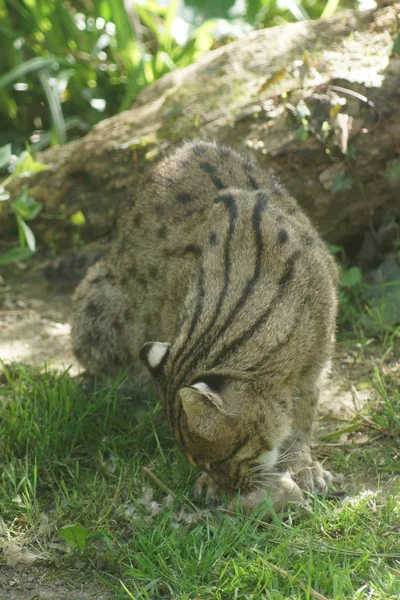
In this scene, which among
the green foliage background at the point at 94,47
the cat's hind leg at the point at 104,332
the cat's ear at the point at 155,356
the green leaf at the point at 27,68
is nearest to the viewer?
the cat's ear at the point at 155,356

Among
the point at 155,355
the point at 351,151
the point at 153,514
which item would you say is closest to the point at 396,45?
the point at 351,151

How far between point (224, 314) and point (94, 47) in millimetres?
5271

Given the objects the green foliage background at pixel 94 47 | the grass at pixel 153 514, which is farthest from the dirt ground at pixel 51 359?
the green foliage background at pixel 94 47

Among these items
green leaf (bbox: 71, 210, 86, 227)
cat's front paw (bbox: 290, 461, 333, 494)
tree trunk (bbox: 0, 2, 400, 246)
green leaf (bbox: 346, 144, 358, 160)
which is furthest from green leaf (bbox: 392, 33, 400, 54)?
cat's front paw (bbox: 290, 461, 333, 494)

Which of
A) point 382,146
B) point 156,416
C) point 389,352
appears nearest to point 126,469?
point 156,416

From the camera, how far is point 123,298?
19.8 ft

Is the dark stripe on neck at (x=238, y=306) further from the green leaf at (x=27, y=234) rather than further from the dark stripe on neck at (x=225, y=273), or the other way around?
the green leaf at (x=27, y=234)

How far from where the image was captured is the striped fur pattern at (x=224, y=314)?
4223mm

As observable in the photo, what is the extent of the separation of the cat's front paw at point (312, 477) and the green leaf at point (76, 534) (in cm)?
125

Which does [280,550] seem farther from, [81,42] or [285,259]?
[81,42]

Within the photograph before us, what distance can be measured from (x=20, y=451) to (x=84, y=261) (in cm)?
247

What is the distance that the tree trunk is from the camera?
643 cm

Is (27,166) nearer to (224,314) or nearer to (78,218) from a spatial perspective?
(78,218)

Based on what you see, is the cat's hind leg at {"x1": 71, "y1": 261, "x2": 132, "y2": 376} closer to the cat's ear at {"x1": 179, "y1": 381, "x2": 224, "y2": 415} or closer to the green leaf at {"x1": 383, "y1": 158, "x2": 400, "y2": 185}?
the cat's ear at {"x1": 179, "y1": 381, "x2": 224, "y2": 415}
